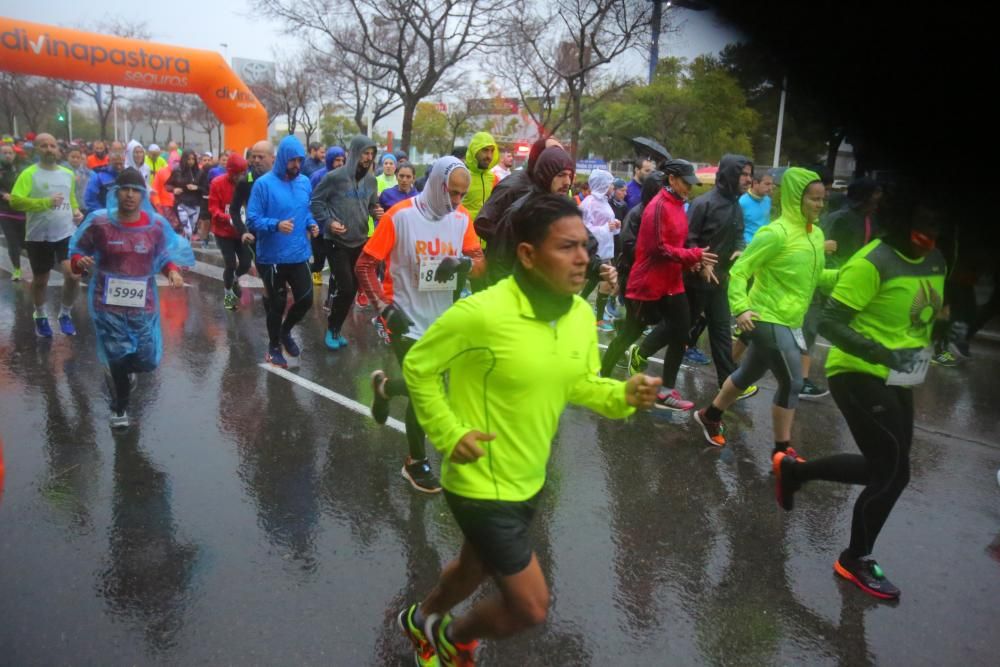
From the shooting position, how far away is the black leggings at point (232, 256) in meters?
9.14

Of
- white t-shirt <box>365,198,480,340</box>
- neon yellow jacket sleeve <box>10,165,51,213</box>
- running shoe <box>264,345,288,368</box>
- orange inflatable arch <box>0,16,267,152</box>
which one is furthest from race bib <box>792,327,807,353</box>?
orange inflatable arch <box>0,16,267,152</box>

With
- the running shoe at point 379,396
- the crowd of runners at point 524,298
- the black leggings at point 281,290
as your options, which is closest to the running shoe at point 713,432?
the crowd of runners at point 524,298

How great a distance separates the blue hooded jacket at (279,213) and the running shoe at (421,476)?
2853 mm

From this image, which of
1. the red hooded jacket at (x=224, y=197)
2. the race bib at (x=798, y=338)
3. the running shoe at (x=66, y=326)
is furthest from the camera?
the red hooded jacket at (x=224, y=197)

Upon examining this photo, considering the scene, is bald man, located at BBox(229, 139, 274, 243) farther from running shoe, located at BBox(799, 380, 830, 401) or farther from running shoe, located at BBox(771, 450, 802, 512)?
running shoe, located at BBox(771, 450, 802, 512)

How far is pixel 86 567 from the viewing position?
131 inches

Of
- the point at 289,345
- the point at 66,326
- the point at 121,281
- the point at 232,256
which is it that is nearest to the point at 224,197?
the point at 232,256

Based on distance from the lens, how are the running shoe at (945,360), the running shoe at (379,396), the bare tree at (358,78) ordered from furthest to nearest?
the bare tree at (358,78) < the running shoe at (945,360) < the running shoe at (379,396)

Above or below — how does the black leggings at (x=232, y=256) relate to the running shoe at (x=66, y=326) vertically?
above

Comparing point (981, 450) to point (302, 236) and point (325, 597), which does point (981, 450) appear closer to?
point (325, 597)

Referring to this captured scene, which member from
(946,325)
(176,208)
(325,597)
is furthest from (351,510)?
(176,208)

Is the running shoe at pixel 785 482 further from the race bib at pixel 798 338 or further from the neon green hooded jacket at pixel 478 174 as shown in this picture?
the neon green hooded jacket at pixel 478 174

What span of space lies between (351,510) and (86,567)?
1.25m

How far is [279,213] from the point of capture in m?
6.43
